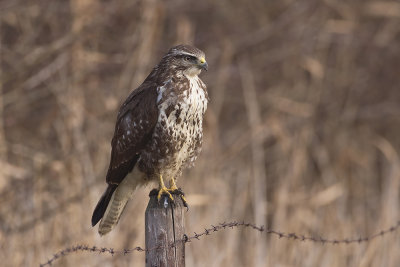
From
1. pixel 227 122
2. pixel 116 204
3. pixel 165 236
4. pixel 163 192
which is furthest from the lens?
pixel 227 122

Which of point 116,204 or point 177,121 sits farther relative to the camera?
point 116,204

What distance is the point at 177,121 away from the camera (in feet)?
11.7

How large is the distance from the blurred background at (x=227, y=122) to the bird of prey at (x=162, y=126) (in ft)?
3.96

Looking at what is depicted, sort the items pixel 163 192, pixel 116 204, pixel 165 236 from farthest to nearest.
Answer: pixel 116 204
pixel 163 192
pixel 165 236

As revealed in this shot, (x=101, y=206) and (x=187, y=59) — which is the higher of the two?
(x=187, y=59)

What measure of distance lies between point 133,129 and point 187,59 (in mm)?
474

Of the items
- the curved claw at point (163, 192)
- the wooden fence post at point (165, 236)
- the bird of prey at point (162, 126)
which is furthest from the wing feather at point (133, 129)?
the wooden fence post at point (165, 236)

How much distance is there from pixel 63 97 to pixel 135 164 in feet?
6.08

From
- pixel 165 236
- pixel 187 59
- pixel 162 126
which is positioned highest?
pixel 187 59

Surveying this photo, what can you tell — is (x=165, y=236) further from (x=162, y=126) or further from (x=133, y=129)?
(x=133, y=129)

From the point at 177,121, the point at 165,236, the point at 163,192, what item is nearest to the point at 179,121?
the point at 177,121

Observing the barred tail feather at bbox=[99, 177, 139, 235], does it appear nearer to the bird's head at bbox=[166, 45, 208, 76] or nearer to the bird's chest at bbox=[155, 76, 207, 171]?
the bird's chest at bbox=[155, 76, 207, 171]

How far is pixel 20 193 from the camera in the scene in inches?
209

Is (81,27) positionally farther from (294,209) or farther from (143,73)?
(294,209)
